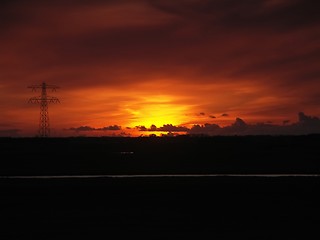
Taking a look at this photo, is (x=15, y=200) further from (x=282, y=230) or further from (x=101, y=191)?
(x=282, y=230)

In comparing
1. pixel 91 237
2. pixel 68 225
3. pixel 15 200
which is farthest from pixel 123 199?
pixel 91 237

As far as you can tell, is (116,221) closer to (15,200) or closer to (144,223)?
(144,223)

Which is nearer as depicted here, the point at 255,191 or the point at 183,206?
the point at 183,206

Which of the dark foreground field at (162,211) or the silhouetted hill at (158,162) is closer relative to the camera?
the dark foreground field at (162,211)

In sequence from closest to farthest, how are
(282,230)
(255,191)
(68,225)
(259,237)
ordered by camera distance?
(259,237), (282,230), (68,225), (255,191)

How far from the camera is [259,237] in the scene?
1049cm

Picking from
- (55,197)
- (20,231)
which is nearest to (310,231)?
(20,231)

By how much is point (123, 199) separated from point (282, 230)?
697 cm

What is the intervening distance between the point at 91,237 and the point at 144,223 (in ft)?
6.65

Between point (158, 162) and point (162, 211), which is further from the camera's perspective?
point (158, 162)

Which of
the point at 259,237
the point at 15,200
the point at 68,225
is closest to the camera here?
the point at 259,237

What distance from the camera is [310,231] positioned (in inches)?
435

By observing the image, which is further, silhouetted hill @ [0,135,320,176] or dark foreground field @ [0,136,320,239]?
silhouetted hill @ [0,135,320,176]

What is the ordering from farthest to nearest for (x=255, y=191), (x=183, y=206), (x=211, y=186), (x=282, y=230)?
(x=211, y=186)
(x=255, y=191)
(x=183, y=206)
(x=282, y=230)
